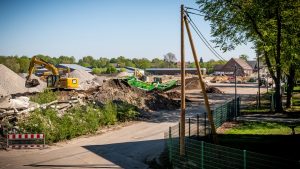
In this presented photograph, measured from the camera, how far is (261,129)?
23234mm

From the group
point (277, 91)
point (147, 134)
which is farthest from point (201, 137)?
point (277, 91)

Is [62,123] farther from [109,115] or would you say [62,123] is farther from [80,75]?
[80,75]

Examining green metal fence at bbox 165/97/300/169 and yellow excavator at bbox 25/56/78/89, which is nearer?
green metal fence at bbox 165/97/300/169

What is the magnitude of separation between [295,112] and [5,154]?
25.2 m

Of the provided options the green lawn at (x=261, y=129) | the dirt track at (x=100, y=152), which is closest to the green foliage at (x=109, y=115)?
the dirt track at (x=100, y=152)

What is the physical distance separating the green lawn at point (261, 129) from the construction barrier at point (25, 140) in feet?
40.9

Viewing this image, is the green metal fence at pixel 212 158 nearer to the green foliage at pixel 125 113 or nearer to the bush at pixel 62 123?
the bush at pixel 62 123

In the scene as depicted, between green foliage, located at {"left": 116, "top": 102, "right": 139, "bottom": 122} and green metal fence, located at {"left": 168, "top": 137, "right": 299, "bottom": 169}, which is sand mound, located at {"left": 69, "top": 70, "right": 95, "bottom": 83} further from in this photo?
green metal fence, located at {"left": 168, "top": 137, "right": 299, "bottom": 169}

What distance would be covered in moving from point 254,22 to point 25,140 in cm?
2220

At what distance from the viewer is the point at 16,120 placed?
22312mm

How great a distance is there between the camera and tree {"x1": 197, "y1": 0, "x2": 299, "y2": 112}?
28.2 meters

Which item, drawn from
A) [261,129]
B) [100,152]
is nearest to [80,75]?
[261,129]

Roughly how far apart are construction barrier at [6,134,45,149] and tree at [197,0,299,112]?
15.8 m

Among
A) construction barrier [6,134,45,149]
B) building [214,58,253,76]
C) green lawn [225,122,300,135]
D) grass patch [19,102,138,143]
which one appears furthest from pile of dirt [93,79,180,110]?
building [214,58,253,76]
